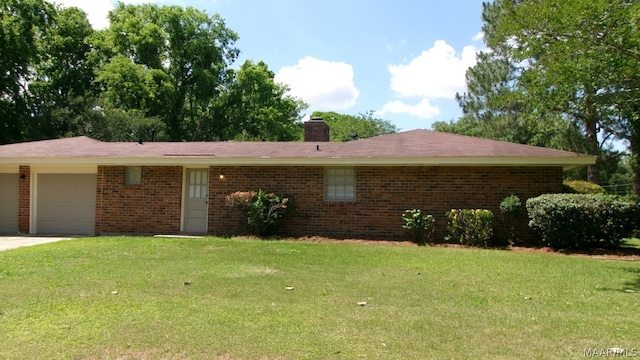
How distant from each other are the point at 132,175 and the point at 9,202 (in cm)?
441

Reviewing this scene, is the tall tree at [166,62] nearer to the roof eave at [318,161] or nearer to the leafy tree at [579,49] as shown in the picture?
the roof eave at [318,161]

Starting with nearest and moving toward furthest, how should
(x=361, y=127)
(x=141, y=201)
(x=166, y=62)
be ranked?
(x=141, y=201) → (x=166, y=62) → (x=361, y=127)

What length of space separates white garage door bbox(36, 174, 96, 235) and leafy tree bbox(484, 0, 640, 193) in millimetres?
12626

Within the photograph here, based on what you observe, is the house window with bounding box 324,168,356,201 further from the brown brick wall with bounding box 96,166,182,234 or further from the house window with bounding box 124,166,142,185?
the house window with bounding box 124,166,142,185

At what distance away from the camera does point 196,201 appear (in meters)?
13.0

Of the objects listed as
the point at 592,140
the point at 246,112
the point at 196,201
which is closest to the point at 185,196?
the point at 196,201

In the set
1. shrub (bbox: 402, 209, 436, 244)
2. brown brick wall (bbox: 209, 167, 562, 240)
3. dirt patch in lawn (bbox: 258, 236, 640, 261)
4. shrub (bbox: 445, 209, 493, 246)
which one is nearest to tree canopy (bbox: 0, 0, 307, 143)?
brown brick wall (bbox: 209, 167, 562, 240)

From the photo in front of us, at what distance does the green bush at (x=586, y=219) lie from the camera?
9.28 meters

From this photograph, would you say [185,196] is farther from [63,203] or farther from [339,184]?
[339,184]

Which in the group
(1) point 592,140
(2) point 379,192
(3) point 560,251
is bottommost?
(3) point 560,251

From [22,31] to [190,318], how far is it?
103 feet

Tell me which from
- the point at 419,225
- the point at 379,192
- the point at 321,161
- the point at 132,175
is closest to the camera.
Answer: the point at 419,225

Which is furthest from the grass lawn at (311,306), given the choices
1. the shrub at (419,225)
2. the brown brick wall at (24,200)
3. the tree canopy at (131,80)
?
the tree canopy at (131,80)

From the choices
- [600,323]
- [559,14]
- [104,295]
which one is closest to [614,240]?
[559,14]
